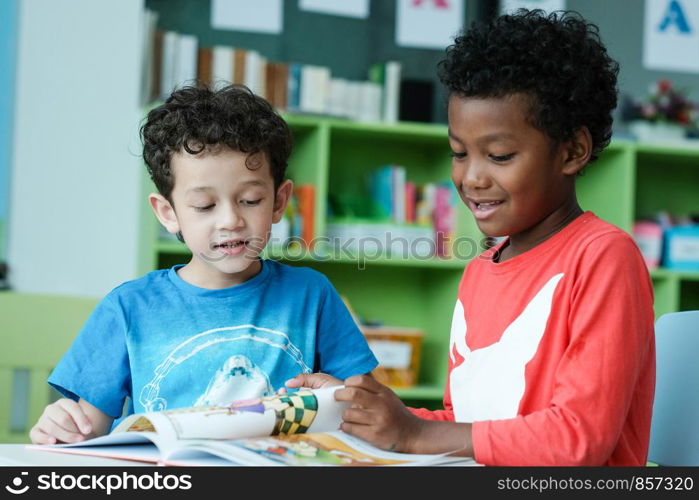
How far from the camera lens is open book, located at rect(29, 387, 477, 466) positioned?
790 mm

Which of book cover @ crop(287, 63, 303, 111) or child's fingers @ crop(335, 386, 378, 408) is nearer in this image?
child's fingers @ crop(335, 386, 378, 408)

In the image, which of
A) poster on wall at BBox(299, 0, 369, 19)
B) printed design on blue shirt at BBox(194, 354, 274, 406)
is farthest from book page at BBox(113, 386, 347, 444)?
poster on wall at BBox(299, 0, 369, 19)

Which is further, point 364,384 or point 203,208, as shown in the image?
point 203,208

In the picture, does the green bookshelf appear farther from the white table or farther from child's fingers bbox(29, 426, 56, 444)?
the white table

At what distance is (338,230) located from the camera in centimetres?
337

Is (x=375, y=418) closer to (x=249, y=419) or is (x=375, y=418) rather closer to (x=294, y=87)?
(x=249, y=419)

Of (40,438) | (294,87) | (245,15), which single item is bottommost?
(40,438)

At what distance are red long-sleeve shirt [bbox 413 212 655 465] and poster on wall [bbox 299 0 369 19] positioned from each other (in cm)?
258

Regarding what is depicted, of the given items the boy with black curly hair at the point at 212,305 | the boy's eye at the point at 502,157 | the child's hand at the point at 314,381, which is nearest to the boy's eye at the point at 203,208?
Result: the boy with black curly hair at the point at 212,305

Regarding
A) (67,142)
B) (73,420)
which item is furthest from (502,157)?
(67,142)

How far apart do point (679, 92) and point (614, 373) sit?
10.4 feet

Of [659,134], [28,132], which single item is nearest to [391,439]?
[28,132]

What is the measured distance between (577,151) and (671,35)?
320 cm

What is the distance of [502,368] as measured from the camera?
1119 millimetres
